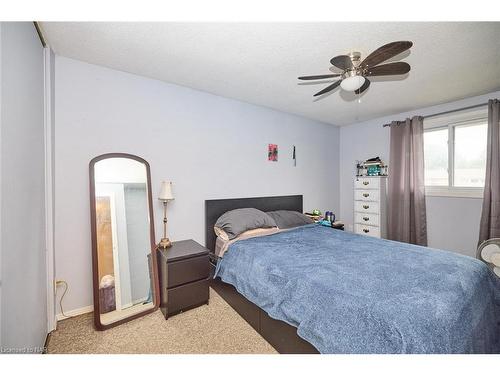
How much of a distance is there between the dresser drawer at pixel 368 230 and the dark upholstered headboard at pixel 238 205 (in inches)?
44.6

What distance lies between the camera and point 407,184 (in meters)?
3.36

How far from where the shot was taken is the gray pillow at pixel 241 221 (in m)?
2.48

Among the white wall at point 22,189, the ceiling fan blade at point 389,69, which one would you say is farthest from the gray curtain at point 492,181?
→ the white wall at point 22,189

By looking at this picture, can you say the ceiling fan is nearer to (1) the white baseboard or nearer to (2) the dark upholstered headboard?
(2) the dark upholstered headboard

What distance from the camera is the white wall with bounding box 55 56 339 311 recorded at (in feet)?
6.57

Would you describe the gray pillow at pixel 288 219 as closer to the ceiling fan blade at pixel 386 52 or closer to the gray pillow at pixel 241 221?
the gray pillow at pixel 241 221

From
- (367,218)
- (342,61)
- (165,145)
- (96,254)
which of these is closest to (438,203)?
(367,218)

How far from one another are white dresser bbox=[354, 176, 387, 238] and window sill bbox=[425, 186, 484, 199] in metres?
0.61

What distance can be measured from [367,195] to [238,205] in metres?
2.35

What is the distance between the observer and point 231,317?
2.04 meters

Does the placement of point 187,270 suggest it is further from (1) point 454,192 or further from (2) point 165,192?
(1) point 454,192

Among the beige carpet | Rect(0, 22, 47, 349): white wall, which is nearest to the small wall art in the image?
the beige carpet
